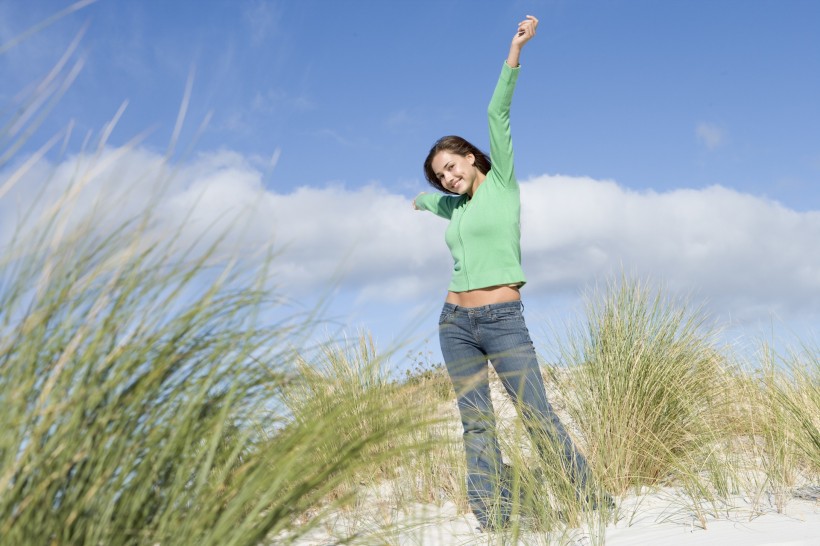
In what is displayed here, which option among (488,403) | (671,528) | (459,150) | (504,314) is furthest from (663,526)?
(459,150)

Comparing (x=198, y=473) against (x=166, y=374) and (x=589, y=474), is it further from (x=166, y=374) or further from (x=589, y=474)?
(x=589, y=474)

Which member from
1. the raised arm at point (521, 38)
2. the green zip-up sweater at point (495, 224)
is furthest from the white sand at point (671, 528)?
the raised arm at point (521, 38)

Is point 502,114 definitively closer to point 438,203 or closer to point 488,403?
point 438,203

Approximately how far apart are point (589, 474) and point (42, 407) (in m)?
2.75

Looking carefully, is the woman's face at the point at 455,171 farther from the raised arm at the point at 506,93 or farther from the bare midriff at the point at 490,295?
the bare midriff at the point at 490,295

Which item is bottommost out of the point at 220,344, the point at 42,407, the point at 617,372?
the point at 42,407

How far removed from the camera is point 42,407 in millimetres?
1533

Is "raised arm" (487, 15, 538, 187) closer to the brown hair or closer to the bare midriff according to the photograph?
the brown hair

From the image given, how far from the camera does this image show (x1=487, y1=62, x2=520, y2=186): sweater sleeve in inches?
149

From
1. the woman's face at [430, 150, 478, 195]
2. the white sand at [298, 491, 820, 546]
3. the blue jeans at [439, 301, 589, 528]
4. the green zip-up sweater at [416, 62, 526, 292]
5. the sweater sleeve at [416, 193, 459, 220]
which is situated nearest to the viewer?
the white sand at [298, 491, 820, 546]

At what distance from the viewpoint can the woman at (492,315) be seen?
363cm

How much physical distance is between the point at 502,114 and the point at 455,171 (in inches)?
16.1

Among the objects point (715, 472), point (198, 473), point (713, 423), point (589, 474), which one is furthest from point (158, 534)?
point (713, 423)

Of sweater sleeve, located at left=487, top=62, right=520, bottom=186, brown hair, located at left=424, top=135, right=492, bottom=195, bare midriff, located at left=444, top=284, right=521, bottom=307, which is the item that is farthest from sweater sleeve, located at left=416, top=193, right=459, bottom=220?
bare midriff, located at left=444, top=284, right=521, bottom=307
